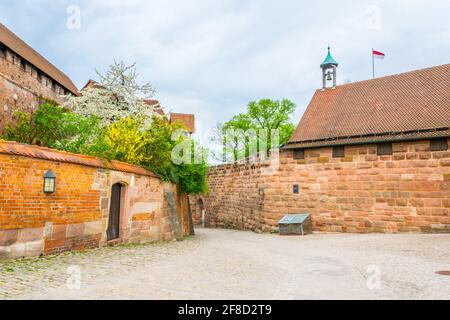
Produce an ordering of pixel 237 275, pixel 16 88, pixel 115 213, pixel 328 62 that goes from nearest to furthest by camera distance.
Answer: pixel 237 275, pixel 115 213, pixel 328 62, pixel 16 88

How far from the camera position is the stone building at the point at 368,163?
1252 centimetres

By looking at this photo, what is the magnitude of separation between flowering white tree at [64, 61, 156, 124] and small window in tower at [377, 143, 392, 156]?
469 inches

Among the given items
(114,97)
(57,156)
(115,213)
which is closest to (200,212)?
(114,97)

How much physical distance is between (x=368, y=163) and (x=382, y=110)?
8.76ft

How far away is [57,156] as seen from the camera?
26.9 feet

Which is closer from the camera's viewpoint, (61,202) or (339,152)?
(61,202)

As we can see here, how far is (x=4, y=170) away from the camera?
274 inches

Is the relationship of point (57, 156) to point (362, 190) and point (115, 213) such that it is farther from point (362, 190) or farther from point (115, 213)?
point (362, 190)

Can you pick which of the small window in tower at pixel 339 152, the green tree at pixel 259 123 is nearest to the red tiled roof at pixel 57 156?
the small window in tower at pixel 339 152

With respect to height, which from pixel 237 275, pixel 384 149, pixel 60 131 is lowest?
pixel 237 275

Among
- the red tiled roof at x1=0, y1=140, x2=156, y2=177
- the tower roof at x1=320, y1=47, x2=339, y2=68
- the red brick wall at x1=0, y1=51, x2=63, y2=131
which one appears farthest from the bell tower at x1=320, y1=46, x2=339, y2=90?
the red brick wall at x1=0, y1=51, x2=63, y2=131

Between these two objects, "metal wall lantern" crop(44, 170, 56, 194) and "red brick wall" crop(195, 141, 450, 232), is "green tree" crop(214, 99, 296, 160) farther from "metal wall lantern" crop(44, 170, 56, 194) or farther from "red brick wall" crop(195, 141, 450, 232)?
"metal wall lantern" crop(44, 170, 56, 194)
